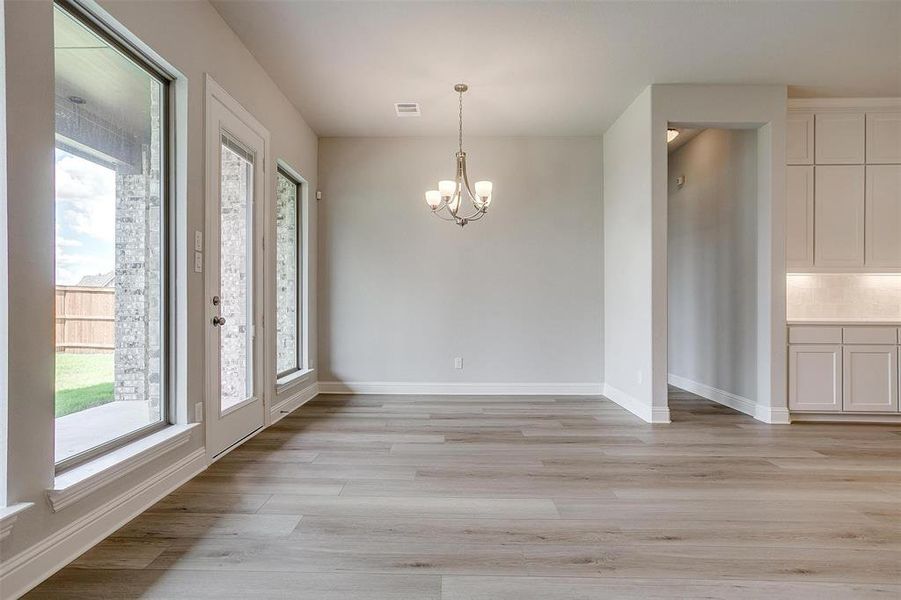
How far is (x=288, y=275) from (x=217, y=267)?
70.6 inches

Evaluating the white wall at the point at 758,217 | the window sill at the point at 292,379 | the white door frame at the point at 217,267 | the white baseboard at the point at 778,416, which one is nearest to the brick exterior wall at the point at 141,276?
the white door frame at the point at 217,267

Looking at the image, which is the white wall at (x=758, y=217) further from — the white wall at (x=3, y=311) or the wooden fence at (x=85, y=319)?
the white wall at (x=3, y=311)

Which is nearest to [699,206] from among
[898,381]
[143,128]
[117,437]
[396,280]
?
[898,381]

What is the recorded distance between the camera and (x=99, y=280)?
223 centimetres

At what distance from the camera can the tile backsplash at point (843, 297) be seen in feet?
14.5

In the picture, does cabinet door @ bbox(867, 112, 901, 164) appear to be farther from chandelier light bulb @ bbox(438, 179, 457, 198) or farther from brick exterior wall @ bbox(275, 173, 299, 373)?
brick exterior wall @ bbox(275, 173, 299, 373)

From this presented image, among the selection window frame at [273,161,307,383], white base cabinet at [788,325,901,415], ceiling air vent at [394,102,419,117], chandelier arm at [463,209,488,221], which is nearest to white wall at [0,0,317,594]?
ceiling air vent at [394,102,419,117]

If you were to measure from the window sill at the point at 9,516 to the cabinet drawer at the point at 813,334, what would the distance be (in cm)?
512

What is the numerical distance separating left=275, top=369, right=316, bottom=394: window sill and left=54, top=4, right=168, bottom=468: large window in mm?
1588

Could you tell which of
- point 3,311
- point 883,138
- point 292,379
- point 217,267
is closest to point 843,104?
point 883,138

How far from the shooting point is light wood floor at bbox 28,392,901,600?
1712 mm

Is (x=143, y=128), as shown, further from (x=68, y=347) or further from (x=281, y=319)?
(x=281, y=319)

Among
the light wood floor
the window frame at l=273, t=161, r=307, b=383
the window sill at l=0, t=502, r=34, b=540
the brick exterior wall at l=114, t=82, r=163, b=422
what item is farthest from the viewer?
the window frame at l=273, t=161, r=307, b=383

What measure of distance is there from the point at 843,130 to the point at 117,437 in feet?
19.9
